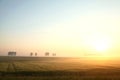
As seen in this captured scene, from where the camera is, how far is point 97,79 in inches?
1485

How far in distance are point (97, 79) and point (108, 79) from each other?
2.30 m

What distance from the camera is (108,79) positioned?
3831 centimetres
